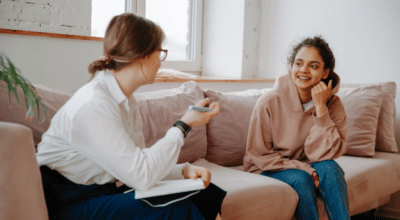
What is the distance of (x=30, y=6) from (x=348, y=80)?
230 cm

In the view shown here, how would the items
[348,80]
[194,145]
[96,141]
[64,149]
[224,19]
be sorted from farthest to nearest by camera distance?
[224,19]
[348,80]
[194,145]
[64,149]
[96,141]

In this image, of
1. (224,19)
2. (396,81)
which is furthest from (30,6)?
(396,81)

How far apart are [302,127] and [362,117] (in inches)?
27.9

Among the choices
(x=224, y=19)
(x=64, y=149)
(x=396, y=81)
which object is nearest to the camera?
(x=64, y=149)

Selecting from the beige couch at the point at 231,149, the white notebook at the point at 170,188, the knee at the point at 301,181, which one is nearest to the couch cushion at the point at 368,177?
the beige couch at the point at 231,149

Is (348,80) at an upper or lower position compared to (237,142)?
upper

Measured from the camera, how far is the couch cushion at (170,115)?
68.1 inches

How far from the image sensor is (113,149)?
37.1 inches

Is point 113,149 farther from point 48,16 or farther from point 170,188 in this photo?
point 48,16

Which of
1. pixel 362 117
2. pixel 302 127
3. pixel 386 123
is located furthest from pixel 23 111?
pixel 386 123

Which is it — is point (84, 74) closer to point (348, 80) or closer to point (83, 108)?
point (83, 108)

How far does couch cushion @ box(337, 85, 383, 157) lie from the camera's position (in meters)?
2.22

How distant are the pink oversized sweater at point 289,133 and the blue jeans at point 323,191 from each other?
8 cm

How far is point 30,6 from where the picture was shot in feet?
6.43
